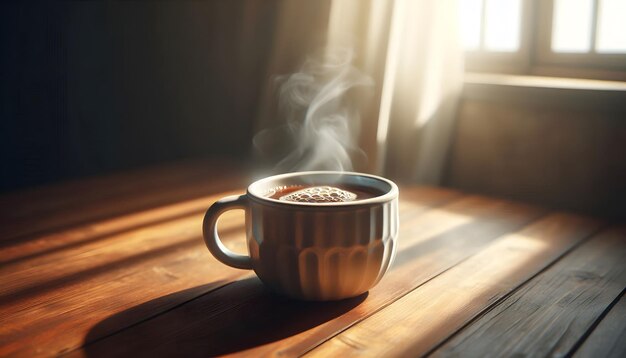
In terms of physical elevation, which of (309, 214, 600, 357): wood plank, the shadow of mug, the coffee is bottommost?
the shadow of mug

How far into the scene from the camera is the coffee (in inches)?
23.1

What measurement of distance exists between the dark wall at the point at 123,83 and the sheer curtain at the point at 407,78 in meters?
0.51

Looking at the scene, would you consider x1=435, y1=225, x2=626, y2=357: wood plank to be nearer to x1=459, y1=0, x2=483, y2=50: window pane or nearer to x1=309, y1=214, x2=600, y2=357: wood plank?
x1=309, y1=214, x2=600, y2=357: wood plank

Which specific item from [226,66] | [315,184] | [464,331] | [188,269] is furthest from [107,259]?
[226,66]

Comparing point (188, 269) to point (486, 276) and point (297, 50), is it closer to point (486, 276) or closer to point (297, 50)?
point (486, 276)

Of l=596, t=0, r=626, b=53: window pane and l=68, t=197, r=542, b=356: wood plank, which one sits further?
l=596, t=0, r=626, b=53: window pane

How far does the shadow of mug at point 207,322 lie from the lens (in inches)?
20.7

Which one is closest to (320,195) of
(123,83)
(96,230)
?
(96,230)

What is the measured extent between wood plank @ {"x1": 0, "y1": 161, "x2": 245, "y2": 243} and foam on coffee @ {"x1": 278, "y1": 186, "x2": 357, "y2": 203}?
0.50 metres

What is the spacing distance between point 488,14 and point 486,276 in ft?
3.13

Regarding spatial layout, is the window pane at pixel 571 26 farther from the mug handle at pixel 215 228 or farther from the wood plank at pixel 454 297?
the mug handle at pixel 215 228

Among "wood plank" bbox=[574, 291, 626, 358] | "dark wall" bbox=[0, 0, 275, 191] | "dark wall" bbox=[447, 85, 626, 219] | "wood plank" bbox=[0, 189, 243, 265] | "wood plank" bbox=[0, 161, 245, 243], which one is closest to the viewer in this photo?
"wood plank" bbox=[574, 291, 626, 358]

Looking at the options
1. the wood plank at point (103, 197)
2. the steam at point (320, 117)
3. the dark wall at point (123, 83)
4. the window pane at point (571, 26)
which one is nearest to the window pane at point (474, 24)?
the window pane at point (571, 26)

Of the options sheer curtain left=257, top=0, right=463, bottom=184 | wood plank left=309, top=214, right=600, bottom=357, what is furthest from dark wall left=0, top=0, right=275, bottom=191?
wood plank left=309, top=214, right=600, bottom=357
